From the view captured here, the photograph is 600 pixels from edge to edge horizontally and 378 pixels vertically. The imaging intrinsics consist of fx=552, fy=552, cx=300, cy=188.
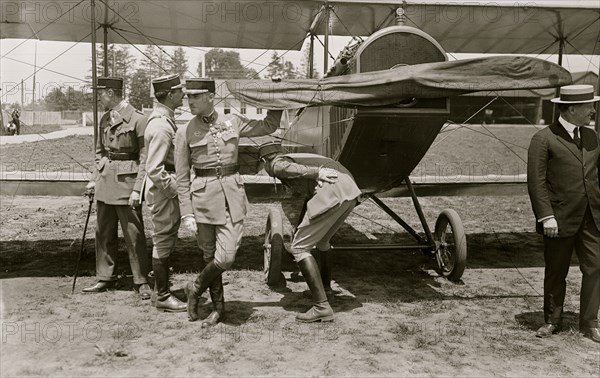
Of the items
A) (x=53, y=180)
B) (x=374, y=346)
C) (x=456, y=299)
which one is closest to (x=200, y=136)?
(x=374, y=346)

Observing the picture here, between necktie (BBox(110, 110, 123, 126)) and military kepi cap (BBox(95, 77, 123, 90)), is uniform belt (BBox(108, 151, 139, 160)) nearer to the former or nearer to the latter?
necktie (BBox(110, 110, 123, 126))

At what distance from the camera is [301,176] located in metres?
4.90

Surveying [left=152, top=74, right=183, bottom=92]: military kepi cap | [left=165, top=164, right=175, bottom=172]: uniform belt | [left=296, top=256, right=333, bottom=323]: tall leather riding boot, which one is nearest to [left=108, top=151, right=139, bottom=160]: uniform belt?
[left=165, top=164, right=175, bottom=172]: uniform belt

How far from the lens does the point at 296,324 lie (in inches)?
191

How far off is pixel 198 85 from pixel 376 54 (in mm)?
1871

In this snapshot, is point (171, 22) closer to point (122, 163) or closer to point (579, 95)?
point (122, 163)

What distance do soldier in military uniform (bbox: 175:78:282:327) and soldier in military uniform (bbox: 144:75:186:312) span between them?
1.07ft

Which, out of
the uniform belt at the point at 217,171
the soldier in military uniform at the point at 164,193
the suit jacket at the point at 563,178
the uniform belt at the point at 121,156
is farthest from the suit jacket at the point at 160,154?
the suit jacket at the point at 563,178

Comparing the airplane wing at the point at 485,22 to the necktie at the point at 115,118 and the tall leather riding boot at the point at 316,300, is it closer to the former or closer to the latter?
the necktie at the point at 115,118

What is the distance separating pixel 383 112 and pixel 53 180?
12.9 feet

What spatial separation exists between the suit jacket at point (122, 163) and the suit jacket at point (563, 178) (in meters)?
3.71

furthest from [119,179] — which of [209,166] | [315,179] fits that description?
[315,179]

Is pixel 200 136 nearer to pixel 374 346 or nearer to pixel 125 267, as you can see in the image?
pixel 374 346

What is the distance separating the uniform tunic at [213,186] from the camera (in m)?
4.63
